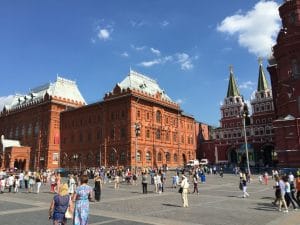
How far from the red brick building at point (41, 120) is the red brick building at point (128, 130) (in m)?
2.26

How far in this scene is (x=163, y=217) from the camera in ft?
44.3

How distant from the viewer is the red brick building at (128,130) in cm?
5703

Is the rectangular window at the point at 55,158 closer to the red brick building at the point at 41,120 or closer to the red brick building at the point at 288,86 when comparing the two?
the red brick building at the point at 41,120

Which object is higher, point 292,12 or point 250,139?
point 292,12

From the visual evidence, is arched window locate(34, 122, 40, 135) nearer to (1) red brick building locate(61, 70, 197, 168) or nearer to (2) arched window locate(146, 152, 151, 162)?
(1) red brick building locate(61, 70, 197, 168)

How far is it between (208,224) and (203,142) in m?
79.6

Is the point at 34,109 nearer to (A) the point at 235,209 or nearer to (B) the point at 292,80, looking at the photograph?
(B) the point at 292,80

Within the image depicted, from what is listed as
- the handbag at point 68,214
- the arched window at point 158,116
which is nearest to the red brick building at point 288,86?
the arched window at point 158,116

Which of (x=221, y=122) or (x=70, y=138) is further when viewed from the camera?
(x=221, y=122)

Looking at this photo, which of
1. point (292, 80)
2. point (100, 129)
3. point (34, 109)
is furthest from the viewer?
point (34, 109)

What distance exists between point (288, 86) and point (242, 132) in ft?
117

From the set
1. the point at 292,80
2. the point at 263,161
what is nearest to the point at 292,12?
the point at 292,80

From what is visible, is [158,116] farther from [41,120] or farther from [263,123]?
[263,123]

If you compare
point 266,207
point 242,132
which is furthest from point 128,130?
point 266,207
